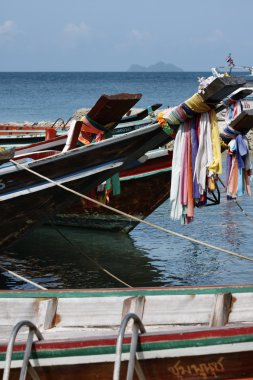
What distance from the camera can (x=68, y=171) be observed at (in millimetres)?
9273

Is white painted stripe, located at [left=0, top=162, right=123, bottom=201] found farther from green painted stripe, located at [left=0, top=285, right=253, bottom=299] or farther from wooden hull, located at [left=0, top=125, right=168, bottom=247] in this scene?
green painted stripe, located at [left=0, top=285, right=253, bottom=299]

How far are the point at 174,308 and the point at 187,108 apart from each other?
254cm

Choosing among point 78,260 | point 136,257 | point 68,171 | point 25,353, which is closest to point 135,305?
point 25,353

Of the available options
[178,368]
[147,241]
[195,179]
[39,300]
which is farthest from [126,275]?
[178,368]

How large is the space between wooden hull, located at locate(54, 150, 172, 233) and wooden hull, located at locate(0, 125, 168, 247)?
10.6 ft

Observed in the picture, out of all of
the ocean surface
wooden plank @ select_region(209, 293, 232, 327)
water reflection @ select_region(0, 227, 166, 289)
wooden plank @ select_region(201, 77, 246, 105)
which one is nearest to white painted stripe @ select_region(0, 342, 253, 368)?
wooden plank @ select_region(209, 293, 232, 327)

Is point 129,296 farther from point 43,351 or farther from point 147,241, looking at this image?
point 147,241

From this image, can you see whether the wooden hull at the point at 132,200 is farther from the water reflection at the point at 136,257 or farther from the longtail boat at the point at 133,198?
the water reflection at the point at 136,257

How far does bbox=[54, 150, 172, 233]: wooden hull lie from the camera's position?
13.2 metres

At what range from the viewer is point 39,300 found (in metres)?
7.13

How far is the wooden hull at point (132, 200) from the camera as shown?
43.2 feet

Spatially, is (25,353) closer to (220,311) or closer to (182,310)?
(182,310)

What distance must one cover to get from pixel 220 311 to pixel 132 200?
22.4ft

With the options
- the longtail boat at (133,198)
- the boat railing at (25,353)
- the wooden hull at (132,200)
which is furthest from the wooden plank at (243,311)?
the wooden hull at (132,200)
